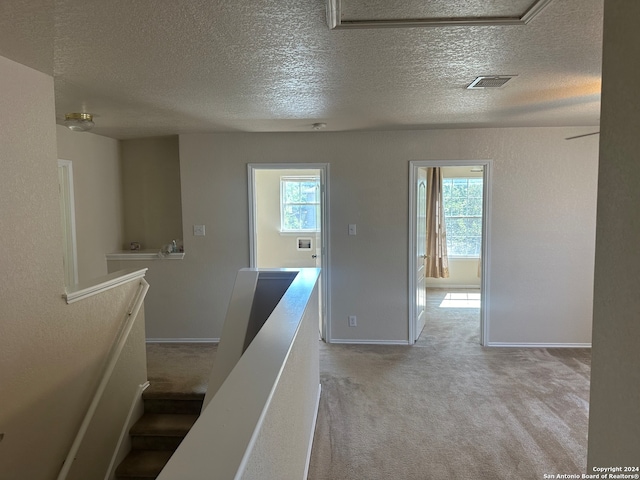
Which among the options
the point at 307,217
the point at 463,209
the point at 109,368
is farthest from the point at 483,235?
the point at 109,368

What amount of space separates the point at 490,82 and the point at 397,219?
6.61 ft

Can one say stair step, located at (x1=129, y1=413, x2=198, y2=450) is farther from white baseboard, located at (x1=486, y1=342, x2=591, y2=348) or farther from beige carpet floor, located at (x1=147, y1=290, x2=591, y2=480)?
white baseboard, located at (x1=486, y1=342, x2=591, y2=348)

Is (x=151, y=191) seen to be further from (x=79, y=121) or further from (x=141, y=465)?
(x=141, y=465)

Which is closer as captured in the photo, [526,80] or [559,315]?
[526,80]

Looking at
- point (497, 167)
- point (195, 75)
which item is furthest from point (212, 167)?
point (497, 167)

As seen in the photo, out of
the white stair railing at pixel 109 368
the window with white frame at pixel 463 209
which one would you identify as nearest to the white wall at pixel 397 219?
the white stair railing at pixel 109 368

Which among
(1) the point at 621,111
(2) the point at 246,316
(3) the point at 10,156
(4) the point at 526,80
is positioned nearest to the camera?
(1) the point at 621,111

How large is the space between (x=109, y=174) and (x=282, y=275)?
2510mm

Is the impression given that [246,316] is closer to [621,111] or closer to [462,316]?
[621,111]

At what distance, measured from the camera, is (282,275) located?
3334 millimetres

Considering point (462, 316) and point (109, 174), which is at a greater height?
point (109, 174)

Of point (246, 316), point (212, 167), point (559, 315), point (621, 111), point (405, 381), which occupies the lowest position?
point (405, 381)

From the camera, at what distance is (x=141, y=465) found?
297cm

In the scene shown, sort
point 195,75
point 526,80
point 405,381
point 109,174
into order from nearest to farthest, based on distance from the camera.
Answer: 1. point 195,75
2. point 526,80
3. point 405,381
4. point 109,174
